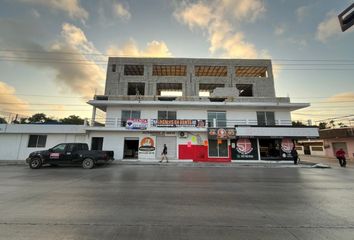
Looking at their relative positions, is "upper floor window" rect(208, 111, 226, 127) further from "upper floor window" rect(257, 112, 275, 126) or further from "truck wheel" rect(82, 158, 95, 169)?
"truck wheel" rect(82, 158, 95, 169)

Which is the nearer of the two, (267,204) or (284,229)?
(284,229)

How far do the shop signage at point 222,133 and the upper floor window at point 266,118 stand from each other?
4585mm

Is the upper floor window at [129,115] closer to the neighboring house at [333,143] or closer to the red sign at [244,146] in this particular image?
the red sign at [244,146]

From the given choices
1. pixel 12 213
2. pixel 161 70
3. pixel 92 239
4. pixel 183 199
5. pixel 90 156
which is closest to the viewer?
pixel 92 239

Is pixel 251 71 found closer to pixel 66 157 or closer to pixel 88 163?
pixel 88 163

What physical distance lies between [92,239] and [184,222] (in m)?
2.02

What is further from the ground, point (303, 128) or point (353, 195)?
point (303, 128)

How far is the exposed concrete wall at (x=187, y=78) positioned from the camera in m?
24.0

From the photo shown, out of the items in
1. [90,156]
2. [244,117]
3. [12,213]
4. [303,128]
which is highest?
[244,117]

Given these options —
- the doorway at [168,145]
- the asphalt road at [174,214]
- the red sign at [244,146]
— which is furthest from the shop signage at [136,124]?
the asphalt road at [174,214]

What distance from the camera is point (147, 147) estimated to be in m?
19.0

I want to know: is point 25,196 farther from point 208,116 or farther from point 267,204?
point 208,116

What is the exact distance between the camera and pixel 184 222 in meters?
3.97

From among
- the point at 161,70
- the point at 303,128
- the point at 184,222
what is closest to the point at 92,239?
the point at 184,222
